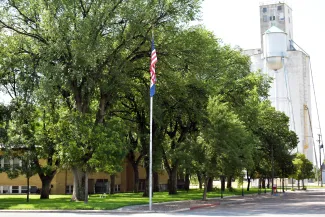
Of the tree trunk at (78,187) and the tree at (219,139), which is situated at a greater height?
the tree at (219,139)

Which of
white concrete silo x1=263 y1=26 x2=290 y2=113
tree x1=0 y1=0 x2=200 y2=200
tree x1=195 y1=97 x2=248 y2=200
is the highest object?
white concrete silo x1=263 y1=26 x2=290 y2=113

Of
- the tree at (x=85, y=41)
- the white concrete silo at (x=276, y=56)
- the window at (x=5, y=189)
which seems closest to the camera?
the tree at (x=85, y=41)

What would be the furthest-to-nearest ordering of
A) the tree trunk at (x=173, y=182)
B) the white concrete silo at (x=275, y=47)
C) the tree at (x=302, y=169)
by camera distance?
the white concrete silo at (x=275, y=47) < the tree at (x=302, y=169) < the tree trunk at (x=173, y=182)

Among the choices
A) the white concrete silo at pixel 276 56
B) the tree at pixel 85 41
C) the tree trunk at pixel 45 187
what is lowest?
the tree trunk at pixel 45 187

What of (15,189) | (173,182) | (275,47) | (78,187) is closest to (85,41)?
(78,187)

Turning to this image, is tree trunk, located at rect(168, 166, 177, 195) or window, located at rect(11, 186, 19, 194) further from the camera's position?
window, located at rect(11, 186, 19, 194)

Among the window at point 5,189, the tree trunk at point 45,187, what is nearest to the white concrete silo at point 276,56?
the window at point 5,189

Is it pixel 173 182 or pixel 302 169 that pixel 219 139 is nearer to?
pixel 173 182

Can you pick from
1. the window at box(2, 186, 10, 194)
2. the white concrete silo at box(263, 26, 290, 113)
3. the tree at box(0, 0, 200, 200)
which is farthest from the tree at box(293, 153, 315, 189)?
the tree at box(0, 0, 200, 200)

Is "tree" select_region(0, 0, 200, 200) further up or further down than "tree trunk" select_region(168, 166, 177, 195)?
further up

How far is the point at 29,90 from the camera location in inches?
1378

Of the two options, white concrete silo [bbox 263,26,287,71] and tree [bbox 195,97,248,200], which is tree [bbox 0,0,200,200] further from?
white concrete silo [bbox 263,26,287,71]

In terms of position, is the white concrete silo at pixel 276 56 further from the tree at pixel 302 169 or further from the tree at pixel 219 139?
the tree at pixel 219 139

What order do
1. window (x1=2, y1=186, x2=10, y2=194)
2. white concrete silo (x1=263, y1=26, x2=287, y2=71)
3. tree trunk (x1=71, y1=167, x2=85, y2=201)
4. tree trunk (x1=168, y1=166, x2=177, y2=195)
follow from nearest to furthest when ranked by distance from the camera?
tree trunk (x1=71, y1=167, x2=85, y2=201), tree trunk (x1=168, y1=166, x2=177, y2=195), window (x1=2, y1=186, x2=10, y2=194), white concrete silo (x1=263, y1=26, x2=287, y2=71)
